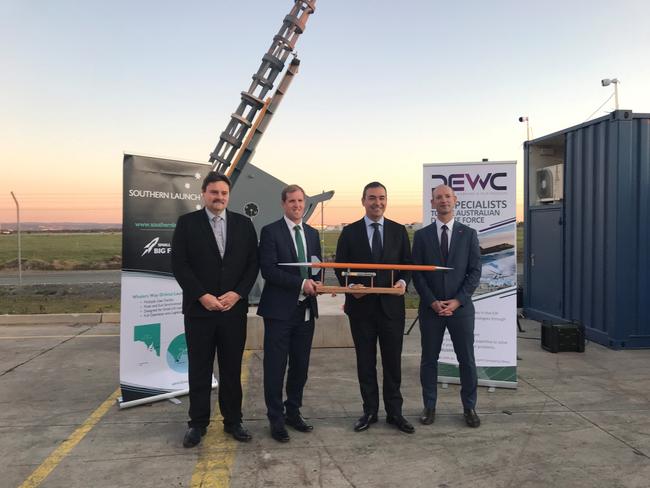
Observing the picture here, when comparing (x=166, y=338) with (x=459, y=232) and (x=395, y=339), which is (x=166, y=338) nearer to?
(x=395, y=339)

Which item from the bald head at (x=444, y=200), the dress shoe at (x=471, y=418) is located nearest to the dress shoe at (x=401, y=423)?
the dress shoe at (x=471, y=418)

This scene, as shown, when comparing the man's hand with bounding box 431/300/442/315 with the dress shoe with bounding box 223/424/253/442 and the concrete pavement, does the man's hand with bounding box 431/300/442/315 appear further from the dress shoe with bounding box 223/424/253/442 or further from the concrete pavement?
the dress shoe with bounding box 223/424/253/442

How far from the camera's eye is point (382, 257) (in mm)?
3932

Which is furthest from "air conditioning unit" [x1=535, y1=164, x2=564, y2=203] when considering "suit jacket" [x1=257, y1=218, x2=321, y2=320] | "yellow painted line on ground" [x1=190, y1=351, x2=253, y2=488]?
"yellow painted line on ground" [x1=190, y1=351, x2=253, y2=488]

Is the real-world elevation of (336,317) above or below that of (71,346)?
above

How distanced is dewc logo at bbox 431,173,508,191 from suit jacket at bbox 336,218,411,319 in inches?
65.7

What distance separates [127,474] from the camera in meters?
3.31

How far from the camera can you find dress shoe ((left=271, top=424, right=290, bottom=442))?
12.4 feet

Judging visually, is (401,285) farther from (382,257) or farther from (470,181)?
(470,181)

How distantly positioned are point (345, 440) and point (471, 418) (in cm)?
113

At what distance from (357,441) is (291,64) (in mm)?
8102

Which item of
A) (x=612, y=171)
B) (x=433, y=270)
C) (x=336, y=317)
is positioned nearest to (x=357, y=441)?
(x=433, y=270)

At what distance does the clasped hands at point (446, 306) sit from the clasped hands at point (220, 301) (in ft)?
5.36

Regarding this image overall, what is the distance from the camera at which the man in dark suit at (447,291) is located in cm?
413
